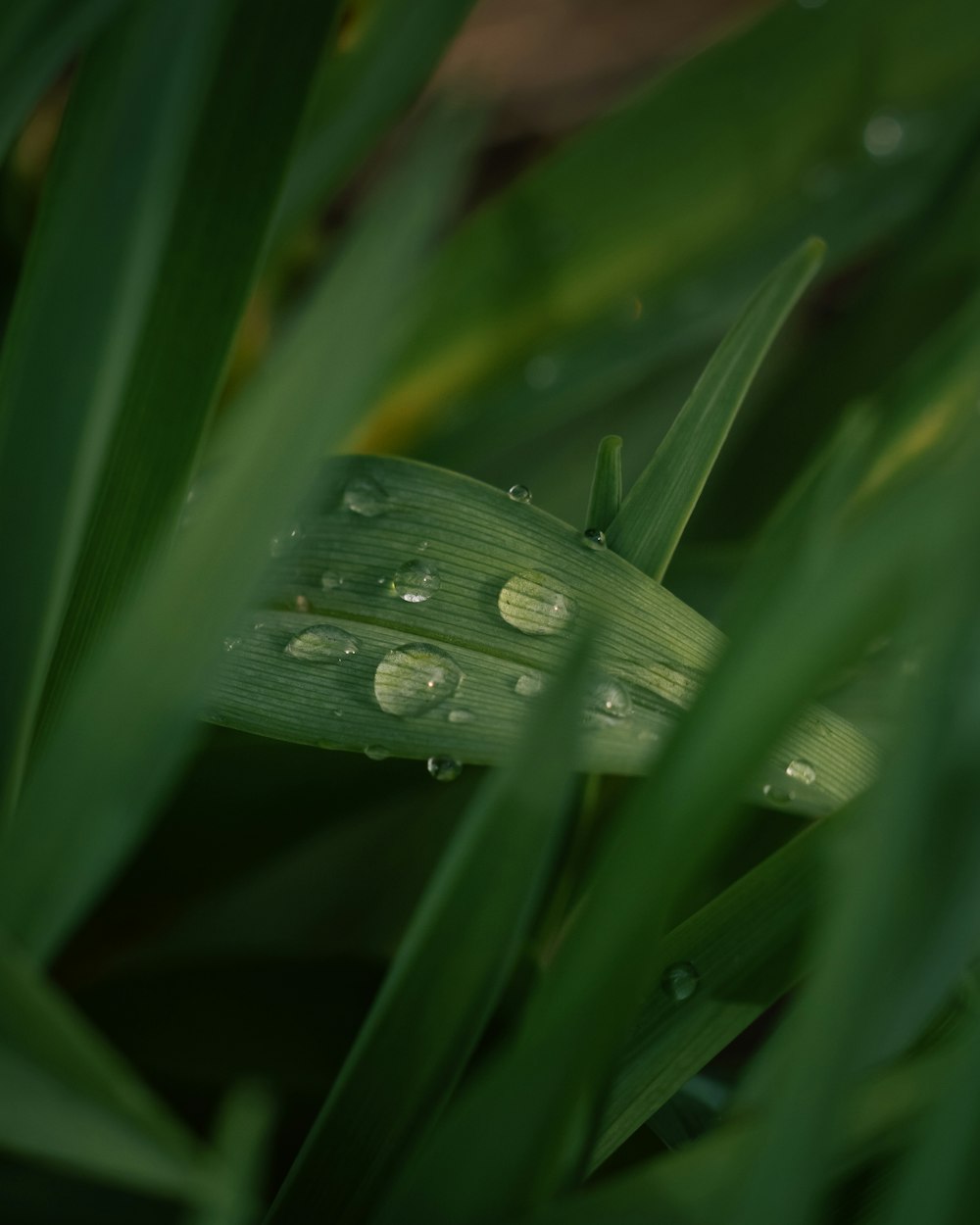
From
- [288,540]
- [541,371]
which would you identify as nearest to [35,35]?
[288,540]

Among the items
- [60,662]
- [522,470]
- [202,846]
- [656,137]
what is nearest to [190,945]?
[202,846]

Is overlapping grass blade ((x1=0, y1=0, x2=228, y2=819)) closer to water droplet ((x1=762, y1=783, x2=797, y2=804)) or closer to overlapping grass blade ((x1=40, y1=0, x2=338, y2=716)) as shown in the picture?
overlapping grass blade ((x1=40, y1=0, x2=338, y2=716))

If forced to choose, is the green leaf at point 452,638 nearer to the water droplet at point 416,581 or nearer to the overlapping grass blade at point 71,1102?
the water droplet at point 416,581

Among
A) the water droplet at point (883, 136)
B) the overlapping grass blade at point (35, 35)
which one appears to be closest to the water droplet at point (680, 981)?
the overlapping grass blade at point (35, 35)

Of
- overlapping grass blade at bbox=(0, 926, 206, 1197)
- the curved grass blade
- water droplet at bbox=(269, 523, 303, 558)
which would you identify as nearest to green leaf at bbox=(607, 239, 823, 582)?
the curved grass blade

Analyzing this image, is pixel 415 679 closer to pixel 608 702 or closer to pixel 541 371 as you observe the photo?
pixel 608 702

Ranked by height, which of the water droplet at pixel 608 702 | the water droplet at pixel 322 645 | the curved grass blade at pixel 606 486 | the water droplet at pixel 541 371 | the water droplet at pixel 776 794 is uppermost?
the water droplet at pixel 541 371
